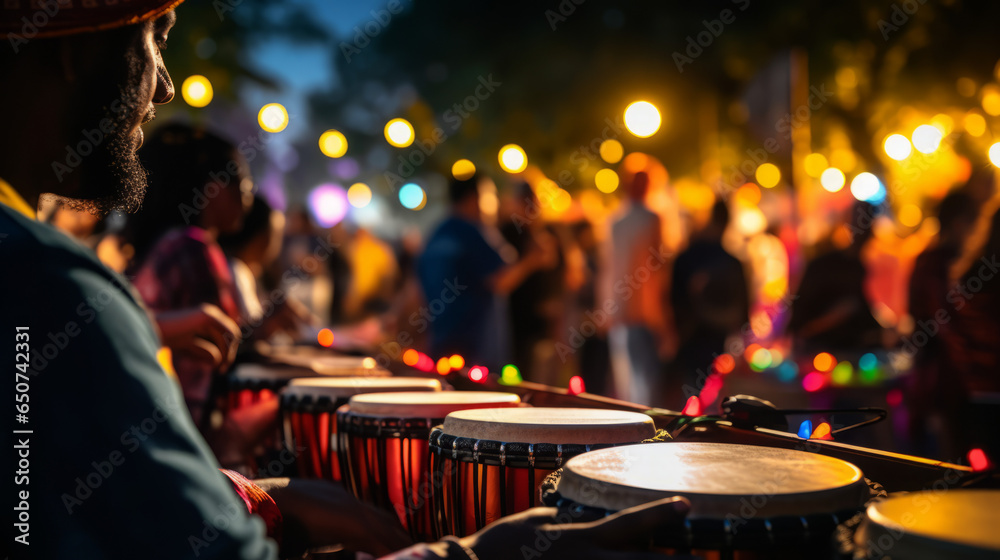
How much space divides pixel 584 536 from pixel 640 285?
4740 millimetres

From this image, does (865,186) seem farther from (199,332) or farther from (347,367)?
(199,332)

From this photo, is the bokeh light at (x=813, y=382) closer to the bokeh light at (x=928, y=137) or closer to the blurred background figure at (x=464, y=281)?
the blurred background figure at (x=464, y=281)

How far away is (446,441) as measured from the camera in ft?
6.14

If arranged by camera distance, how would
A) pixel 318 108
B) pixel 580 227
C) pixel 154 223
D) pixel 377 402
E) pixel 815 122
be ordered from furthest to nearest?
pixel 318 108 < pixel 815 122 < pixel 580 227 < pixel 154 223 < pixel 377 402

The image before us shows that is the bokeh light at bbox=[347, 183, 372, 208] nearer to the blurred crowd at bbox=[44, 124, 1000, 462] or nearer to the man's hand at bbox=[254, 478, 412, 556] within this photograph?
the blurred crowd at bbox=[44, 124, 1000, 462]

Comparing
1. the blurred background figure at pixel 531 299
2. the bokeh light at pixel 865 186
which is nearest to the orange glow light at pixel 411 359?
the blurred background figure at pixel 531 299

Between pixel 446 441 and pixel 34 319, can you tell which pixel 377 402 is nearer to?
pixel 446 441

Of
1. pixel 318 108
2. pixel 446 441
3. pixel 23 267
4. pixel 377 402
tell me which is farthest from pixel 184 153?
pixel 318 108

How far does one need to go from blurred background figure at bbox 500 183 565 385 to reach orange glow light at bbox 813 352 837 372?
201cm

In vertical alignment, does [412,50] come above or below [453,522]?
above

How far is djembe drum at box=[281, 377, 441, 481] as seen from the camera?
2742 mm

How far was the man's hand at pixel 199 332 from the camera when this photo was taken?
3084 mm

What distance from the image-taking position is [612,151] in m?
14.7

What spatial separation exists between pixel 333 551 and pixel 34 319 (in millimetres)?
1680
